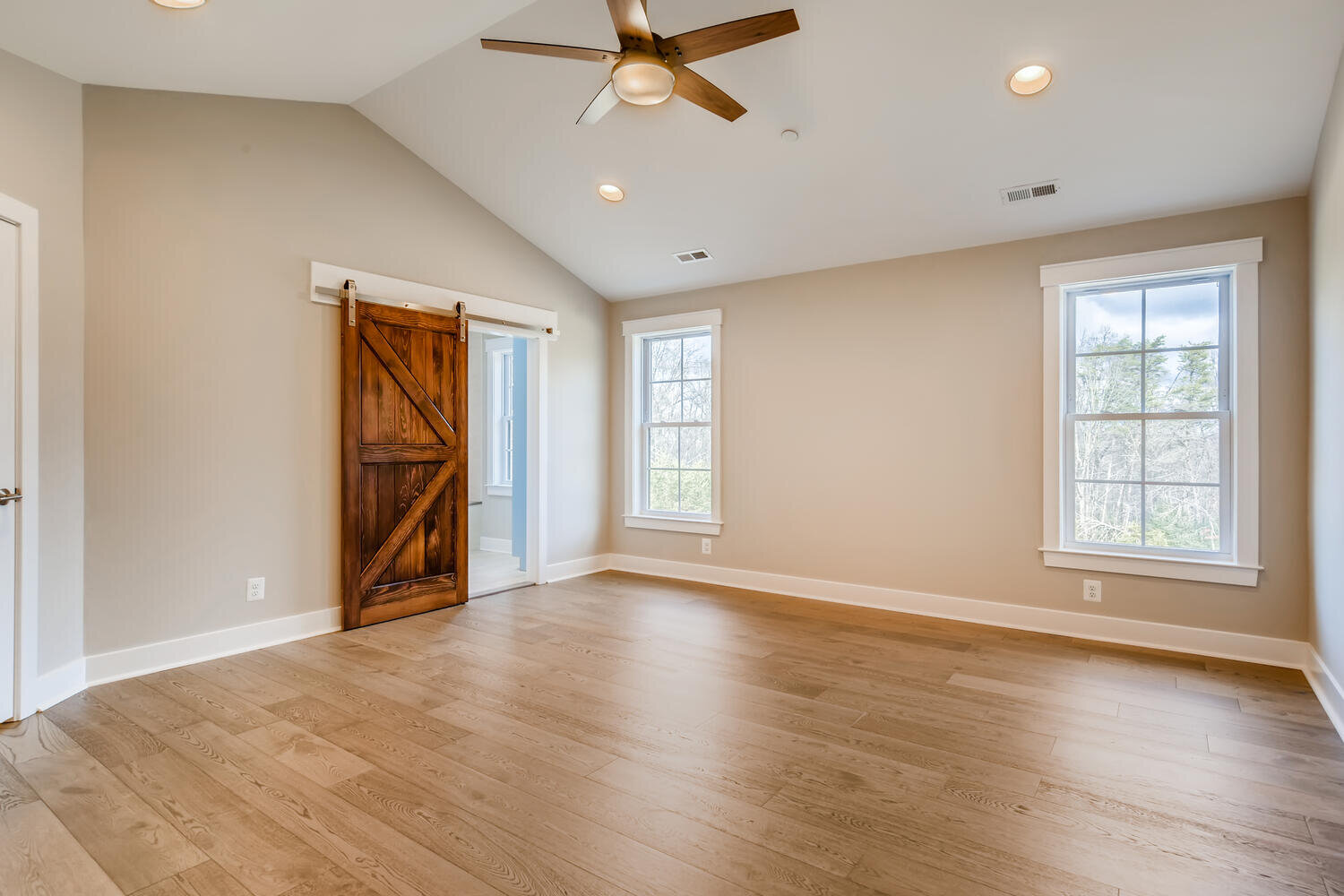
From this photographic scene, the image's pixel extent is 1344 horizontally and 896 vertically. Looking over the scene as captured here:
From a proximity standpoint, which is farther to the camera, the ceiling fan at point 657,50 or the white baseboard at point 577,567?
the white baseboard at point 577,567

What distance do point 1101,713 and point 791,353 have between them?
10.3 ft

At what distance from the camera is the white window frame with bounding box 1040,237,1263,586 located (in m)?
3.60

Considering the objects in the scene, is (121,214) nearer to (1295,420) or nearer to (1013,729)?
(1013,729)

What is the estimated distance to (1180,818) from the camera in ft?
6.91

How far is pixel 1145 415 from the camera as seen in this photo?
3945mm

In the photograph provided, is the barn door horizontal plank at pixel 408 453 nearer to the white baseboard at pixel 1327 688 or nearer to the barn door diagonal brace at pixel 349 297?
the barn door diagonal brace at pixel 349 297

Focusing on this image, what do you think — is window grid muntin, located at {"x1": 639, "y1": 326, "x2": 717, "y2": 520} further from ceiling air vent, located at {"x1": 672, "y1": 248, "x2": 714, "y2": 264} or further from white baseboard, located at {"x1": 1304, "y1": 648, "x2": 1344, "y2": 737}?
white baseboard, located at {"x1": 1304, "y1": 648, "x2": 1344, "y2": 737}

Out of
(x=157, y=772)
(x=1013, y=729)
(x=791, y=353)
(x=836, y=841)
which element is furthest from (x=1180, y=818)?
(x=791, y=353)

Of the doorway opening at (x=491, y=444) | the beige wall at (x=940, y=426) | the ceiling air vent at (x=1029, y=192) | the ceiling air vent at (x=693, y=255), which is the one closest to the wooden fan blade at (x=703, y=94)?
the ceiling air vent at (x=1029, y=192)

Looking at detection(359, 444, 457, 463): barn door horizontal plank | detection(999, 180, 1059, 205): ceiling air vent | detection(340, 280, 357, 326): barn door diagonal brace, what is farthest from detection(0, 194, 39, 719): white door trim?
detection(999, 180, 1059, 205): ceiling air vent

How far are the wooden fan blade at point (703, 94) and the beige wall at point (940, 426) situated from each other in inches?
85.2

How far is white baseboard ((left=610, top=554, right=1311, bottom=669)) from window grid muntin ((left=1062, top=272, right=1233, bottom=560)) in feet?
1.44

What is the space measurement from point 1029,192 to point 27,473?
5098 millimetres

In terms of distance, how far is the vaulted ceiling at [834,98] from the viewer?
9.27ft
